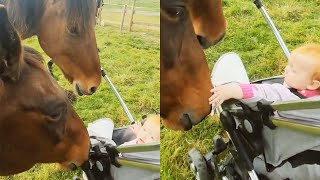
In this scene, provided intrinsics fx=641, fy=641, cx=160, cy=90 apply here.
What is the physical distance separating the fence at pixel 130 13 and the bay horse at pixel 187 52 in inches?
0.7

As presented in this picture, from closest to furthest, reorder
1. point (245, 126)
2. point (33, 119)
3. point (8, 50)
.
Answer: point (8, 50) → point (33, 119) → point (245, 126)

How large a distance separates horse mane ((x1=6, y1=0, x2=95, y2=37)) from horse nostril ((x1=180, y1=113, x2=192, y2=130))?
30 cm

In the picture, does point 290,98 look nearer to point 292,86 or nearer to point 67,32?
point 292,86

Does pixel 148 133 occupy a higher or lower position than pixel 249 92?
lower

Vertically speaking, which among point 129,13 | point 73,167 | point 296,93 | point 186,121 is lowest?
point 73,167

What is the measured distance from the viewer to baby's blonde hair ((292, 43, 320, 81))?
4.51 feet

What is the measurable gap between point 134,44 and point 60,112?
0.24 m

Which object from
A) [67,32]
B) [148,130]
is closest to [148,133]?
[148,130]

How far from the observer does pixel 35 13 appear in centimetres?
127

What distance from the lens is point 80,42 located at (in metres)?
1.32

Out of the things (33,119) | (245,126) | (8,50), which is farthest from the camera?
(245,126)

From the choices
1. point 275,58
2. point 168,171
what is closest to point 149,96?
point 168,171

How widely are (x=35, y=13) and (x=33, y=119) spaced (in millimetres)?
212

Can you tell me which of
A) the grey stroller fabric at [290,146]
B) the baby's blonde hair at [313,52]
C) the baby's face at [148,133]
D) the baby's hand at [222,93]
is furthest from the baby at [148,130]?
the baby's blonde hair at [313,52]
